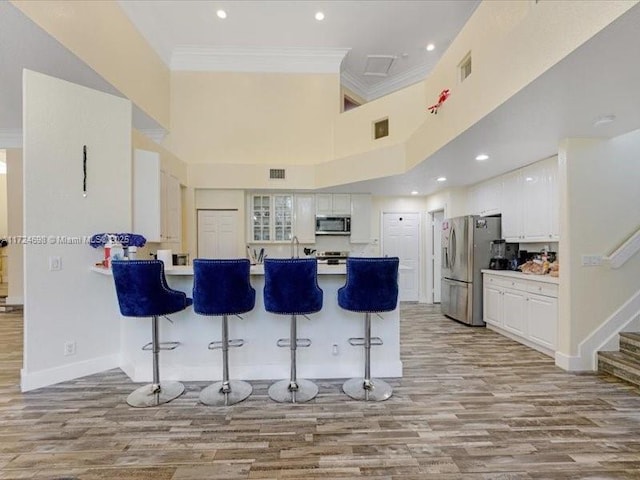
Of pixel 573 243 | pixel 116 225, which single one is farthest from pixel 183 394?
pixel 573 243

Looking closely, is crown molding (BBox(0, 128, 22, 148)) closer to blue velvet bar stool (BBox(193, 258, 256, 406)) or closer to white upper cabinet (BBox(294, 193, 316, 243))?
white upper cabinet (BBox(294, 193, 316, 243))

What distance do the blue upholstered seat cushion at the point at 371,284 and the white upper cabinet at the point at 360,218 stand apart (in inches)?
159

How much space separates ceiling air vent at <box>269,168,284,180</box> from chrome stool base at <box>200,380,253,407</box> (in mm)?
4191

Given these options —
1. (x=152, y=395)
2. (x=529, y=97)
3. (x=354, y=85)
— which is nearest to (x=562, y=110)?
(x=529, y=97)

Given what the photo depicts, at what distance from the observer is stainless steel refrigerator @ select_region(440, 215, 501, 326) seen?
5.28 m

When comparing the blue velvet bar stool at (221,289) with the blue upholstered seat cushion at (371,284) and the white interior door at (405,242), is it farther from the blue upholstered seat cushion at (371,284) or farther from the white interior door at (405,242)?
the white interior door at (405,242)

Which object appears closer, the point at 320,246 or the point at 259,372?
the point at 259,372

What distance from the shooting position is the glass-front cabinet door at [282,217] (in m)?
6.65

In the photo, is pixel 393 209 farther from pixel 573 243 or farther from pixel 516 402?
pixel 516 402

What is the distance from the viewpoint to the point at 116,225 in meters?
3.54

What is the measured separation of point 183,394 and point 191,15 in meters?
5.97

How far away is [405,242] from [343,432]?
5.58m

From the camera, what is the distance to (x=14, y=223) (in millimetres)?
6246

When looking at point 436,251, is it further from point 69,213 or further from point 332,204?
point 69,213
